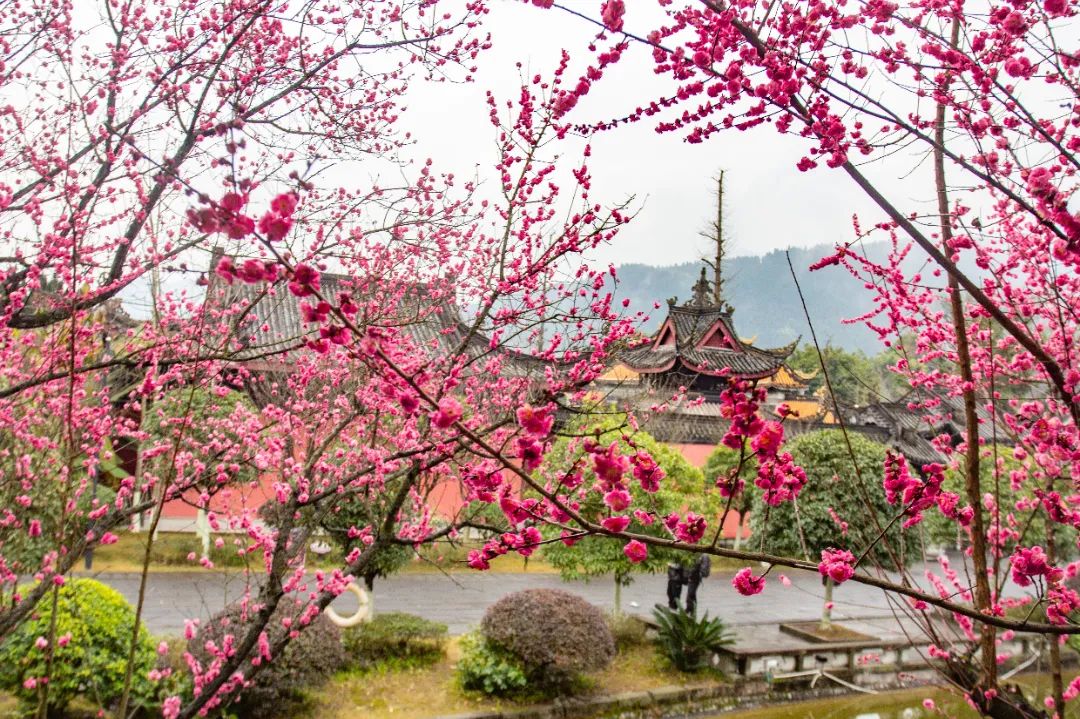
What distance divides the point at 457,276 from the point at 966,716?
7649 millimetres

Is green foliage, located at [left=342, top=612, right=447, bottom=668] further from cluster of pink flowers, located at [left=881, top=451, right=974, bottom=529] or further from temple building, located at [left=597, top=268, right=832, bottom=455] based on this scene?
temple building, located at [left=597, top=268, right=832, bottom=455]

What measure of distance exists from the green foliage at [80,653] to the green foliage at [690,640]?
573cm

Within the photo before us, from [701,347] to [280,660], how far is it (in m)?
16.1

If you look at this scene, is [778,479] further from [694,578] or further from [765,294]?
[765,294]

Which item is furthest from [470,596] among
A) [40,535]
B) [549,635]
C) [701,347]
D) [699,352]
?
[701,347]

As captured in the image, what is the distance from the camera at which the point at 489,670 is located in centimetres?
736

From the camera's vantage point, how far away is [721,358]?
20.3m

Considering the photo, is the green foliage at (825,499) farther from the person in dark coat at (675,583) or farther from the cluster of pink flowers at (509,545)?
the cluster of pink flowers at (509,545)

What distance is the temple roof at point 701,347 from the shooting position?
62.9 feet

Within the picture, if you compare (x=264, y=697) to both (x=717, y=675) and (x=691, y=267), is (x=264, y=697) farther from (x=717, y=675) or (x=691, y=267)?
(x=691, y=267)

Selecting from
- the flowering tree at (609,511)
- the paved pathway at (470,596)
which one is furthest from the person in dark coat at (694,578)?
the paved pathway at (470,596)

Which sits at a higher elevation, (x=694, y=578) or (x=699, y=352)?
(x=699, y=352)

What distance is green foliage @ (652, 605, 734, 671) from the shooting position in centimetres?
864

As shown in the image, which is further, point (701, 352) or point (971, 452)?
point (701, 352)
